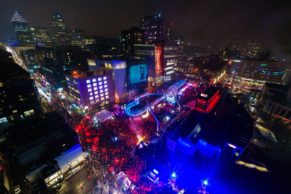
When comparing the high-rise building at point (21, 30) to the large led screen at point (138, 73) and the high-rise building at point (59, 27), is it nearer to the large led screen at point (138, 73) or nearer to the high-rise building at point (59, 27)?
the high-rise building at point (59, 27)

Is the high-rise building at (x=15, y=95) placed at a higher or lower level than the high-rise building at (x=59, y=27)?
lower

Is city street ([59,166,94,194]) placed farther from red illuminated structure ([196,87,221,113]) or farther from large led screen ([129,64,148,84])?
large led screen ([129,64,148,84])

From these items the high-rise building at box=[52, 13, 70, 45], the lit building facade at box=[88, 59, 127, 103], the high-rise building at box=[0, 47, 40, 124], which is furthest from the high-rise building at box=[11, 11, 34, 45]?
the lit building facade at box=[88, 59, 127, 103]

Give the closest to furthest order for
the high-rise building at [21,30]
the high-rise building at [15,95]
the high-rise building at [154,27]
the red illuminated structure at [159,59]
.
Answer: the high-rise building at [15,95] → the red illuminated structure at [159,59] → the high-rise building at [154,27] → the high-rise building at [21,30]

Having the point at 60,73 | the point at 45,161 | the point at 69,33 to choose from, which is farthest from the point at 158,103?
the point at 69,33

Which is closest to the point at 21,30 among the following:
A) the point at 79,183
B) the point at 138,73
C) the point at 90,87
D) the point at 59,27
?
the point at 59,27

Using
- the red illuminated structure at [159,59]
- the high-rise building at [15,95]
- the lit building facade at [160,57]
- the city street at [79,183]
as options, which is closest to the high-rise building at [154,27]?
the lit building facade at [160,57]
